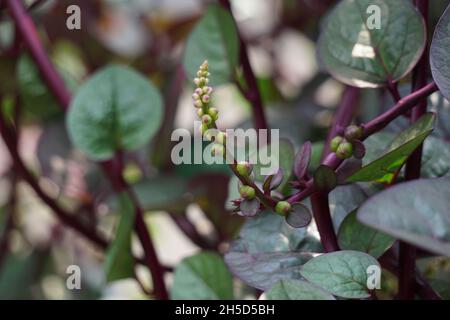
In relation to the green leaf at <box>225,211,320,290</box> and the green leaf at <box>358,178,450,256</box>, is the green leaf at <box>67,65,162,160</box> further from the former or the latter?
the green leaf at <box>358,178,450,256</box>

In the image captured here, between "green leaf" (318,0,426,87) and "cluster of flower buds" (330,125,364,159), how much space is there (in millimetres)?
77

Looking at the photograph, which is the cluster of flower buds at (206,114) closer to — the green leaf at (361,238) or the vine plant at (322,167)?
the vine plant at (322,167)

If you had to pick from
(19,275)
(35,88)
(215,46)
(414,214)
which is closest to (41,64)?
(35,88)

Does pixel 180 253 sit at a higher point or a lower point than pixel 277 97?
lower

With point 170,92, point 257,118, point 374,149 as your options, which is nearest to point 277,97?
point 170,92

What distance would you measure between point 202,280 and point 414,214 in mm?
217

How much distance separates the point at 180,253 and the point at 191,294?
436mm

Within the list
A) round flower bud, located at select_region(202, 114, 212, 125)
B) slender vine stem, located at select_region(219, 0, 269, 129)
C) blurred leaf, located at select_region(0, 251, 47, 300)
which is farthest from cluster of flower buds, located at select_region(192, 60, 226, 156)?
blurred leaf, located at select_region(0, 251, 47, 300)

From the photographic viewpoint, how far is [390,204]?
0.25 meters

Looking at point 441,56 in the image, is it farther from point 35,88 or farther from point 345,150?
point 35,88

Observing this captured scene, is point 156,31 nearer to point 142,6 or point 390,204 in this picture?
point 142,6

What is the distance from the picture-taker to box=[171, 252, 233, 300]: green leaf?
0.44m

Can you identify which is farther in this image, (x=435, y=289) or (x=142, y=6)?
(x=142, y=6)

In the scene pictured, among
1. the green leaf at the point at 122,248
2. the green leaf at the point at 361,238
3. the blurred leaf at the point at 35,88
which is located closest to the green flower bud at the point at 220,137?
the green leaf at the point at 361,238
